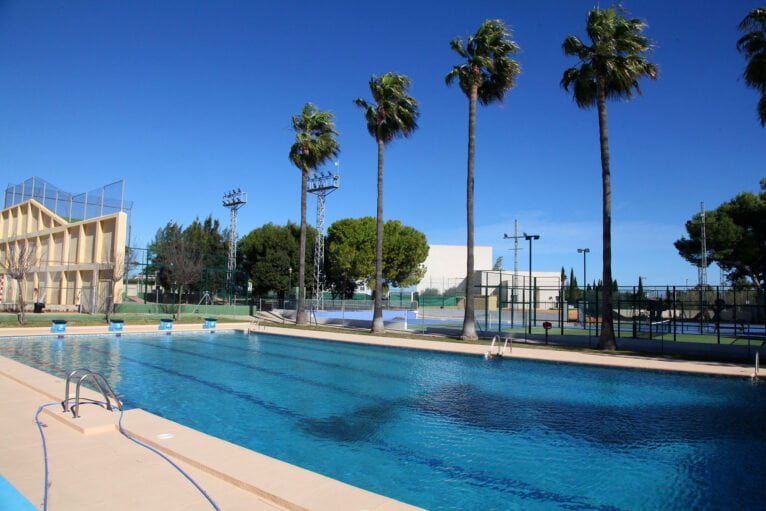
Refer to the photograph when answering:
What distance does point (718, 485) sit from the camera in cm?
679

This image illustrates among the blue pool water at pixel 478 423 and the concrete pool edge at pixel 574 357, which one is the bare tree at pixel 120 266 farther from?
the concrete pool edge at pixel 574 357

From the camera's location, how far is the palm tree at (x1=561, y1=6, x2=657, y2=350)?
67.5ft

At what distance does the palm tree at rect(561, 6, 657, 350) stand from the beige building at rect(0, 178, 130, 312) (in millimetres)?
25772

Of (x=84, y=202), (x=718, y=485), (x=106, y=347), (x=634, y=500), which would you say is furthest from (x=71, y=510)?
(x=84, y=202)

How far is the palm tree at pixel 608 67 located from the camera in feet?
67.5

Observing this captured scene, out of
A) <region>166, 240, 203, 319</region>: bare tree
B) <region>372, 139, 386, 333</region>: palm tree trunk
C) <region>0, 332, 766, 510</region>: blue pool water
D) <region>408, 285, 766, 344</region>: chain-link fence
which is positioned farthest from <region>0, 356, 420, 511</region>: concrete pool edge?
<region>166, 240, 203, 319</region>: bare tree

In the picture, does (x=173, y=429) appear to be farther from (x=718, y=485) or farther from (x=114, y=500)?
(x=718, y=485)

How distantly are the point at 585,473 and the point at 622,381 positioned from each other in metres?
8.05

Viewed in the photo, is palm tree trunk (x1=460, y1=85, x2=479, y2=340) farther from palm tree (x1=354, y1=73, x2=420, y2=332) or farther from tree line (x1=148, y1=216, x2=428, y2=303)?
tree line (x1=148, y1=216, x2=428, y2=303)

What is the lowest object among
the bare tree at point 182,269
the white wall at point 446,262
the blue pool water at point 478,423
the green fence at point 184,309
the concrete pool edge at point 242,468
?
the blue pool water at point 478,423

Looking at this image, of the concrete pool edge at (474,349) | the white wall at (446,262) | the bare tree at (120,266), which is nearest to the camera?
the concrete pool edge at (474,349)

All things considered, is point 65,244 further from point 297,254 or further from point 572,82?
point 572,82

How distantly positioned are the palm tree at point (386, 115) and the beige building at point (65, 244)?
1582cm

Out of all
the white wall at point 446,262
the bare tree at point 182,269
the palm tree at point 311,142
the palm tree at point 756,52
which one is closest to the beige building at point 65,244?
the bare tree at point 182,269
